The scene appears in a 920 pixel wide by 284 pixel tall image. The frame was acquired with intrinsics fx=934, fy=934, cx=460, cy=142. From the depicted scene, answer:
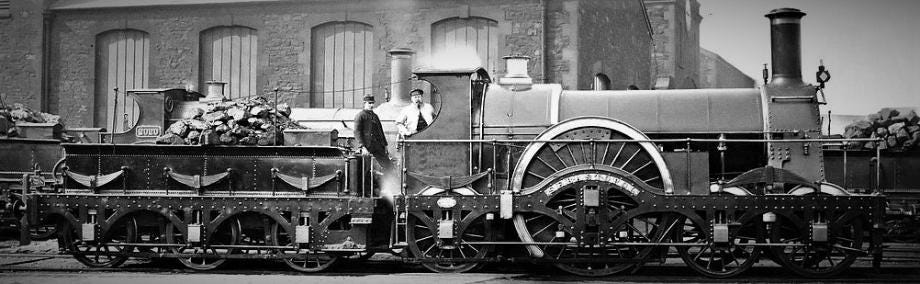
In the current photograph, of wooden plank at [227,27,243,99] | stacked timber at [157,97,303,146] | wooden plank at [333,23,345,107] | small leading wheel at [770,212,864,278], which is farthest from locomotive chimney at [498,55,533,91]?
wooden plank at [227,27,243,99]

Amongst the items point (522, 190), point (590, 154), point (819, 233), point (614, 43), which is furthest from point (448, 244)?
point (614, 43)

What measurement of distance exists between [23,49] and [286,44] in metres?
7.58

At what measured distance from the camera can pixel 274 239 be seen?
1032cm

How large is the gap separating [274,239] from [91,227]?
2.06 metres

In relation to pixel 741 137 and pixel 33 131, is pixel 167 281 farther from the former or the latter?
pixel 33 131

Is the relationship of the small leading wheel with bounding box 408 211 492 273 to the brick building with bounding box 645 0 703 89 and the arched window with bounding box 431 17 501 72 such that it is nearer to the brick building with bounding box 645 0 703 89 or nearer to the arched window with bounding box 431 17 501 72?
the arched window with bounding box 431 17 501 72

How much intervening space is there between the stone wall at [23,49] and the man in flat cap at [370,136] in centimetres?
1778

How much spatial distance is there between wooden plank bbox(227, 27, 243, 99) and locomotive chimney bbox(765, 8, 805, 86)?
54.7 feet

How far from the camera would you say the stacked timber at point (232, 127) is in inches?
414

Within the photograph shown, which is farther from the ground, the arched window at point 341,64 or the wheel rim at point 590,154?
the arched window at point 341,64

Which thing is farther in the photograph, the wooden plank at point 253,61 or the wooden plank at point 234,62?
the wooden plank at point 234,62

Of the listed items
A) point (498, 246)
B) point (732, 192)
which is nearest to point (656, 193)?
point (732, 192)

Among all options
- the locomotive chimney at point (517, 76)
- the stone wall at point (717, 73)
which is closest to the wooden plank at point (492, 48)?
the locomotive chimney at point (517, 76)

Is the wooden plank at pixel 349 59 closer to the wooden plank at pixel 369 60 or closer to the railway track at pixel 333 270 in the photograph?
the wooden plank at pixel 369 60
